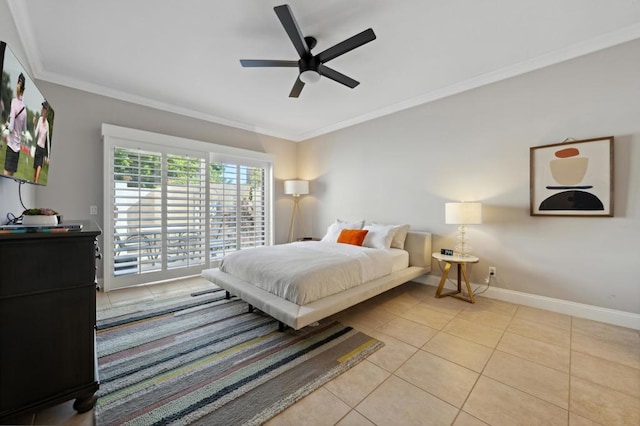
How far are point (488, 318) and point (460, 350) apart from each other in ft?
2.74

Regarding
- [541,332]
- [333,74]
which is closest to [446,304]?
[541,332]

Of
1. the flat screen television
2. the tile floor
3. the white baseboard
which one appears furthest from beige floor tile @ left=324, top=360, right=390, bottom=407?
the flat screen television

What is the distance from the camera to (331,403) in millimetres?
1521

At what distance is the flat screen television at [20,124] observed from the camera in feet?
4.39

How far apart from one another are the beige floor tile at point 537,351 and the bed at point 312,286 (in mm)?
1153

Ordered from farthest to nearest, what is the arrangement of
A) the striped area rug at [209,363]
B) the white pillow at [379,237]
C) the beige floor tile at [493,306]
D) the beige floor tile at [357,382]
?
the white pillow at [379,237], the beige floor tile at [493,306], the beige floor tile at [357,382], the striped area rug at [209,363]

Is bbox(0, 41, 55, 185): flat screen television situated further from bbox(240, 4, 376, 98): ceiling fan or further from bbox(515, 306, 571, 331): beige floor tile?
bbox(515, 306, 571, 331): beige floor tile

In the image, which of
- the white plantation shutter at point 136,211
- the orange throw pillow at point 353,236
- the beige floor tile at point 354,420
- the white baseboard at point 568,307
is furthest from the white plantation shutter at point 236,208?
the white baseboard at point 568,307

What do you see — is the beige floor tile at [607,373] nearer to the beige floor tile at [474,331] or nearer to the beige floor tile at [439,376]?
the beige floor tile at [474,331]

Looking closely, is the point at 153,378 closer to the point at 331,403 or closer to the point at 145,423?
the point at 145,423

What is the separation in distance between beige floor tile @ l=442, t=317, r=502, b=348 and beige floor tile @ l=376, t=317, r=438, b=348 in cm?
20

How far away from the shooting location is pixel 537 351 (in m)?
2.05

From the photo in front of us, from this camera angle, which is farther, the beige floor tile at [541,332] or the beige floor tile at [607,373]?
the beige floor tile at [541,332]

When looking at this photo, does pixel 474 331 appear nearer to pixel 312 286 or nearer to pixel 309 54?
pixel 312 286
